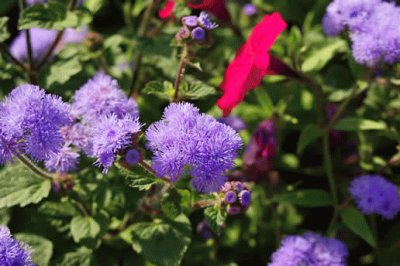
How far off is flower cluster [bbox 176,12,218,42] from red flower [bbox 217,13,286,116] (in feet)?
0.79

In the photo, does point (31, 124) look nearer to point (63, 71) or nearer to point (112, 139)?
point (112, 139)

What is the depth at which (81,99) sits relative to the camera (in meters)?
1.90

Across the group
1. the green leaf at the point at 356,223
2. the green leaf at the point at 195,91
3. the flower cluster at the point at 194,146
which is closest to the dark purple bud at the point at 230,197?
the flower cluster at the point at 194,146

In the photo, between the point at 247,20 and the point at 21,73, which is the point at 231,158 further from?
the point at 247,20

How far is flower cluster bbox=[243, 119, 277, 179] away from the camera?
88.1 inches

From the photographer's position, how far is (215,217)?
1.72 m

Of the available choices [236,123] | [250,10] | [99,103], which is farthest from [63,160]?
[250,10]

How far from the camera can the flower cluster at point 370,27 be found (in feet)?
6.75

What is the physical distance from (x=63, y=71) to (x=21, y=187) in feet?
1.75

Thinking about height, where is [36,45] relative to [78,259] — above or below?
above

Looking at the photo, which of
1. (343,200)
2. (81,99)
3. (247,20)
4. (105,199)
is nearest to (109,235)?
(105,199)

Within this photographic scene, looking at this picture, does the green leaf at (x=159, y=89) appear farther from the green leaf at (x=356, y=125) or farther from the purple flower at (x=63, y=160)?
the green leaf at (x=356, y=125)

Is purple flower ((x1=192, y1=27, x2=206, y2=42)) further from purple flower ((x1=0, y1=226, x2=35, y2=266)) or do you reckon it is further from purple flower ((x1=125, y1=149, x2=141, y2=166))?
purple flower ((x1=0, y1=226, x2=35, y2=266))

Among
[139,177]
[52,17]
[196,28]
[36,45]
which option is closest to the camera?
[139,177]
